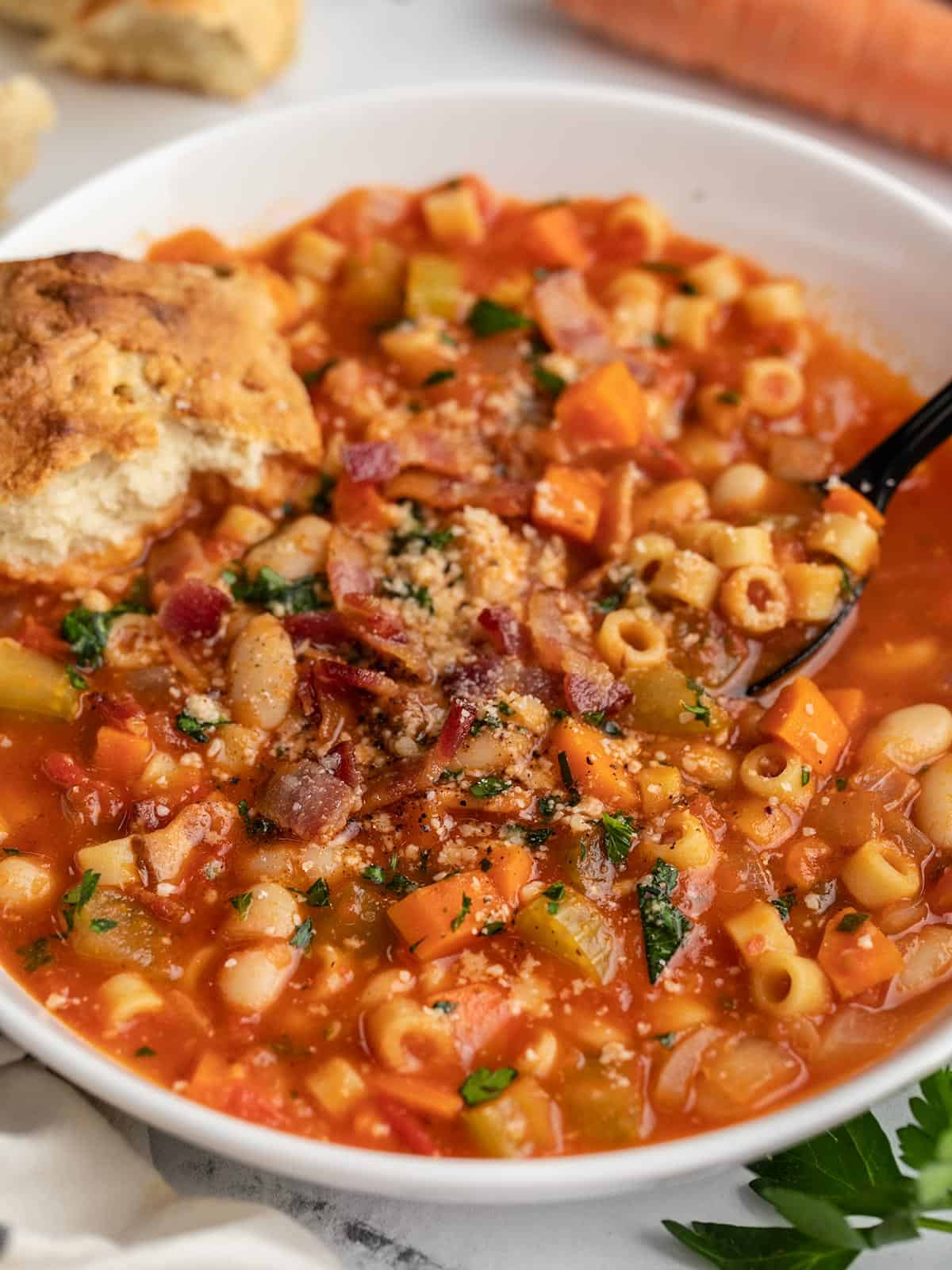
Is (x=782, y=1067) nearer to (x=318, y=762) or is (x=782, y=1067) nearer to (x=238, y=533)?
(x=318, y=762)

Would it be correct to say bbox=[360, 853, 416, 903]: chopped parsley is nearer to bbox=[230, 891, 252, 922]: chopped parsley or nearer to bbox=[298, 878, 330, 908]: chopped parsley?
bbox=[298, 878, 330, 908]: chopped parsley

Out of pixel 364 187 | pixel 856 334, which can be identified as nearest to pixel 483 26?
pixel 364 187

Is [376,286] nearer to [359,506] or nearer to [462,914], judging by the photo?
[359,506]

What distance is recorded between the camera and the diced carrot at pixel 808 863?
12.4ft

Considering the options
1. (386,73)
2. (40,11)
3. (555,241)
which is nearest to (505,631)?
(555,241)

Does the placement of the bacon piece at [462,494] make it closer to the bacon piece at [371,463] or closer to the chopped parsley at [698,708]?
the bacon piece at [371,463]

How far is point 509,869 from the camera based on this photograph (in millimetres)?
3676

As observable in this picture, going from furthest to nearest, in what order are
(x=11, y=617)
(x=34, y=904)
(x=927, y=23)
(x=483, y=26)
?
(x=483, y=26)
(x=927, y=23)
(x=11, y=617)
(x=34, y=904)

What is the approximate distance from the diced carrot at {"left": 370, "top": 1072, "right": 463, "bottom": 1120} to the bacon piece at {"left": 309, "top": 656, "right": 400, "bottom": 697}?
1087 millimetres

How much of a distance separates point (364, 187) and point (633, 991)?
3415mm

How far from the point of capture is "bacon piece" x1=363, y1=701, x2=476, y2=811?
3.84 metres

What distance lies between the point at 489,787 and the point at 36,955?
4.14 ft

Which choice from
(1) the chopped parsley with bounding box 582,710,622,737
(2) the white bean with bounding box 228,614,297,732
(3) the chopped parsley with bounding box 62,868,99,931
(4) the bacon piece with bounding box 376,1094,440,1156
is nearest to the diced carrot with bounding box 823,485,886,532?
(1) the chopped parsley with bounding box 582,710,622,737

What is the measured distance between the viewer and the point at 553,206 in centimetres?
541
